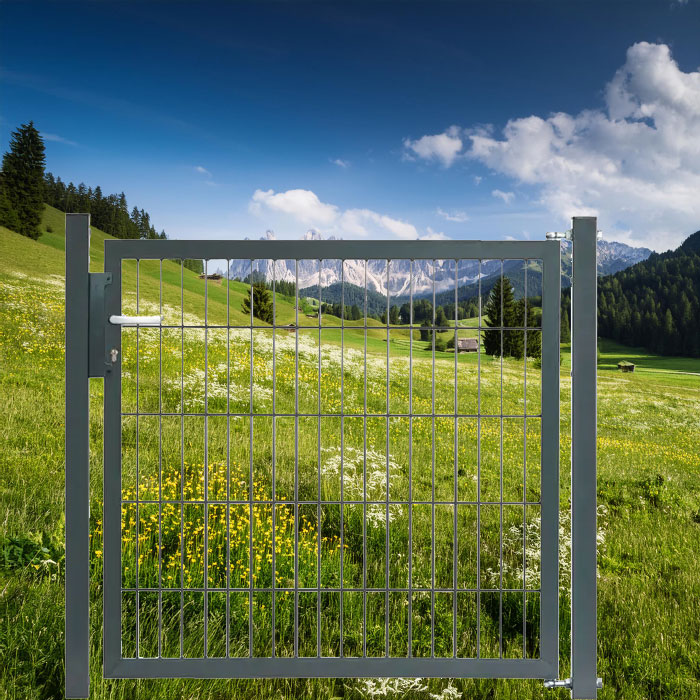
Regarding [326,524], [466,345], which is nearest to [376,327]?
[466,345]

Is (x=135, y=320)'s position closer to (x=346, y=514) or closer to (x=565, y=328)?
(x=565, y=328)

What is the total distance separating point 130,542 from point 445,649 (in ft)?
7.25

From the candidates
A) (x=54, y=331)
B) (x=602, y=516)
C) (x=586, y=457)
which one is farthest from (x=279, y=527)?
(x=54, y=331)

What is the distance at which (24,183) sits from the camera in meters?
14.5

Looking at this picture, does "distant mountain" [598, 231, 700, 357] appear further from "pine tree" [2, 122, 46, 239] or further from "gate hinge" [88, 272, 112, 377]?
"pine tree" [2, 122, 46, 239]

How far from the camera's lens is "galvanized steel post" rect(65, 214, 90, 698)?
94.4 inches

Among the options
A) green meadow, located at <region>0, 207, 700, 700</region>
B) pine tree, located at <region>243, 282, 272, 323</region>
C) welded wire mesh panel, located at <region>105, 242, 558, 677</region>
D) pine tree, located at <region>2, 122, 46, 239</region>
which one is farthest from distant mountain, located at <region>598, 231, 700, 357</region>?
pine tree, located at <region>2, 122, 46, 239</region>

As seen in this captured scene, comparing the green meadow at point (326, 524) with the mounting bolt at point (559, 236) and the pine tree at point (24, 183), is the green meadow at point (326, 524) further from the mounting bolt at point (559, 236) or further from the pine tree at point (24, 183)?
the pine tree at point (24, 183)

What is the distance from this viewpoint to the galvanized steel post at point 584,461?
2.39 meters

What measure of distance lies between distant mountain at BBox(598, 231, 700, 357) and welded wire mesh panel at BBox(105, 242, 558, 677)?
28.9 feet

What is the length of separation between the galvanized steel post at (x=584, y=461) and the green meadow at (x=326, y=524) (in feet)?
0.80

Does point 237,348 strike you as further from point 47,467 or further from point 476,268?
point 476,268

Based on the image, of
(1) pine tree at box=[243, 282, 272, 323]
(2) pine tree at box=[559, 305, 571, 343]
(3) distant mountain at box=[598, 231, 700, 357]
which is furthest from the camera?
(3) distant mountain at box=[598, 231, 700, 357]

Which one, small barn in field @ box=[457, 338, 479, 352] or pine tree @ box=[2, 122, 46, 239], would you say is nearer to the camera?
small barn in field @ box=[457, 338, 479, 352]
